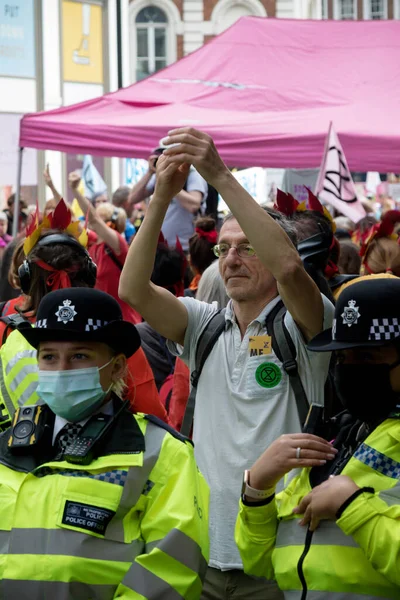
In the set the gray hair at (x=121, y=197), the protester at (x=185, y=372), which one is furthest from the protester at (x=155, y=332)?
the gray hair at (x=121, y=197)

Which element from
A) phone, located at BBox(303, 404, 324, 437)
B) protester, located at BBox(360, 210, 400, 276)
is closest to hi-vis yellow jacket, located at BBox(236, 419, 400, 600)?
phone, located at BBox(303, 404, 324, 437)

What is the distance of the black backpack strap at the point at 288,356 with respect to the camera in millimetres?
3656

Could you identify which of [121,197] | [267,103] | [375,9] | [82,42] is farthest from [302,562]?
[375,9]

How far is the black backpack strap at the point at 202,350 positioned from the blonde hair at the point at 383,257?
2.48 m

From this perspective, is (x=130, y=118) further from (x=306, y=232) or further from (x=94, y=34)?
(x=94, y=34)

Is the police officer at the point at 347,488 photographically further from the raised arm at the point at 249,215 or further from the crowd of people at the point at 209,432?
the raised arm at the point at 249,215

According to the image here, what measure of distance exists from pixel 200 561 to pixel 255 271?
122cm

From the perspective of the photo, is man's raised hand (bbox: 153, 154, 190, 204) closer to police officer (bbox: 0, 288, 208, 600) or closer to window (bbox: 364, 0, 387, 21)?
police officer (bbox: 0, 288, 208, 600)

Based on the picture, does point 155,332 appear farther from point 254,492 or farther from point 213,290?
point 254,492

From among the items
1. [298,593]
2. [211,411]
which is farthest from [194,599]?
[211,411]

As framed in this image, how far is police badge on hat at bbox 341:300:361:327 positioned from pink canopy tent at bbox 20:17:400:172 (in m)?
6.32

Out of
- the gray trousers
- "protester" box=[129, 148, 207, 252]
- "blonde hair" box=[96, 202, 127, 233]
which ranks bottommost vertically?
the gray trousers

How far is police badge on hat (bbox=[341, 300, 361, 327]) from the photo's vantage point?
293cm

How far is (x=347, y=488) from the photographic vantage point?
106 inches
